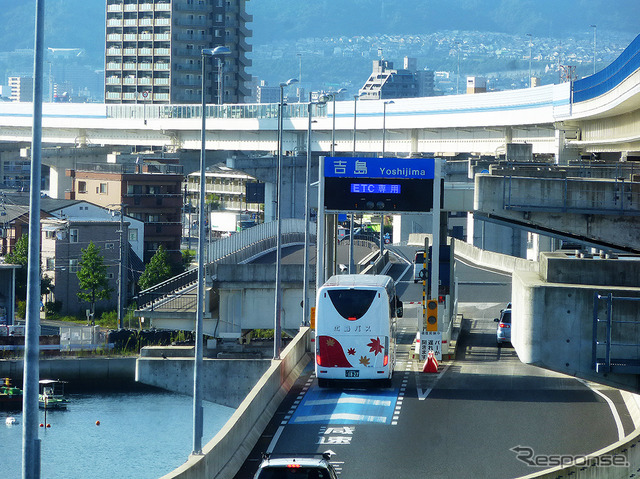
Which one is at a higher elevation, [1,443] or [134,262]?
[134,262]

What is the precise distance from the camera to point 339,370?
24391 mm

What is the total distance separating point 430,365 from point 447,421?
538cm

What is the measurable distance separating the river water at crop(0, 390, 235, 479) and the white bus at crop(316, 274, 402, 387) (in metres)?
15.2

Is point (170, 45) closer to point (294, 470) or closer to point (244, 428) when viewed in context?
point (244, 428)

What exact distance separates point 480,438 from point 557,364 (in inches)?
193

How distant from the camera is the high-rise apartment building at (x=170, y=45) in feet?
455

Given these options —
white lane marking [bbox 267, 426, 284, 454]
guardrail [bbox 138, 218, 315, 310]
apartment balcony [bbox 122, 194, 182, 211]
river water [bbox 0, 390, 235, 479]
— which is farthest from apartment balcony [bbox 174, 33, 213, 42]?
white lane marking [bbox 267, 426, 284, 454]

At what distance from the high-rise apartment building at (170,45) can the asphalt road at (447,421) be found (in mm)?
114178

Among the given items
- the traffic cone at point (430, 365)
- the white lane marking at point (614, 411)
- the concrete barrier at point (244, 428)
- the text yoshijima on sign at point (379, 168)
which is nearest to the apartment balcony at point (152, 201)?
the text yoshijima on sign at point (379, 168)

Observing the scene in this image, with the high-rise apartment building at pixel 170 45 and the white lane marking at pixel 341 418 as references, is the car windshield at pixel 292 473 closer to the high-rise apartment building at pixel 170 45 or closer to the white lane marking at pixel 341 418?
the white lane marking at pixel 341 418

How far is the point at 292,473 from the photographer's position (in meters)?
14.7

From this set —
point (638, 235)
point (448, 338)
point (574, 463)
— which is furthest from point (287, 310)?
point (574, 463)

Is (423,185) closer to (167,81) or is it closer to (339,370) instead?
(339,370)

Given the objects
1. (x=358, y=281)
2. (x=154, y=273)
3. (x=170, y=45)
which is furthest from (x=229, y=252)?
(x=170, y=45)
